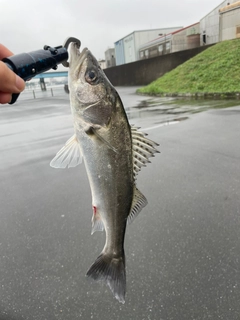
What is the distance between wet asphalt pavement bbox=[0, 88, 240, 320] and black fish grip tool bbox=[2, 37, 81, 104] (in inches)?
68.3

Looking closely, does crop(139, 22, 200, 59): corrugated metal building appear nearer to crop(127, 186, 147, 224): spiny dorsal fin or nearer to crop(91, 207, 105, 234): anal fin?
crop(127, 186, 147, 224): spiny dorsal fin

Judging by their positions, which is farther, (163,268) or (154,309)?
(163,268)

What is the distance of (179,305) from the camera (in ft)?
6.79

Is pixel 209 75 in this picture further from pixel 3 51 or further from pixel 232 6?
pixel 3 51

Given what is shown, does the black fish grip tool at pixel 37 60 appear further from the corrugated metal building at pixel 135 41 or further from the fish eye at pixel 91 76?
the corrugated metal building at pixel 135 41

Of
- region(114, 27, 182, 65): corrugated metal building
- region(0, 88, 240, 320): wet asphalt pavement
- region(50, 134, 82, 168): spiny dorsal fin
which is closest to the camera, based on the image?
region(50, 134, 82, 168): spiny dorsal fin

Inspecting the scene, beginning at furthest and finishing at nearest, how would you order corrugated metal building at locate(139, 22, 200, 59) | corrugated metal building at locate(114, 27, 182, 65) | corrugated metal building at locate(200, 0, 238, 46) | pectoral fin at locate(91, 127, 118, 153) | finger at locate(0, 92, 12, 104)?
corrugated metal building at locate(114, 27, 182, 65) < corrugated metal building at locate(139, 22, 200, 59) < corrugated metal building at locate(200, 0, 238, 46) < pectoral fin at locate(91, 127, 118, 153) < finger at locate(0, 92, 12, 104)

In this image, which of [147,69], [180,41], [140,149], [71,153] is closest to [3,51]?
[71,153]

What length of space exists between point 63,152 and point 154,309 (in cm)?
147

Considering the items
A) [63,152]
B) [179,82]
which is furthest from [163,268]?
[179,82]

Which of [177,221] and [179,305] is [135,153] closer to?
[179,305]

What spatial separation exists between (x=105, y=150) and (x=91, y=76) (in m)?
0.44

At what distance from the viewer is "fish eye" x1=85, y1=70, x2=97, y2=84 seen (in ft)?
4.87

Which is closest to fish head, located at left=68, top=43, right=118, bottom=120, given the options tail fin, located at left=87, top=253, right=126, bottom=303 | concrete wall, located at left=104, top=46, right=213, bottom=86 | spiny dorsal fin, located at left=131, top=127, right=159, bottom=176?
spiny dorsal fin, located at left=131, top=127, right=159, bottom=176
